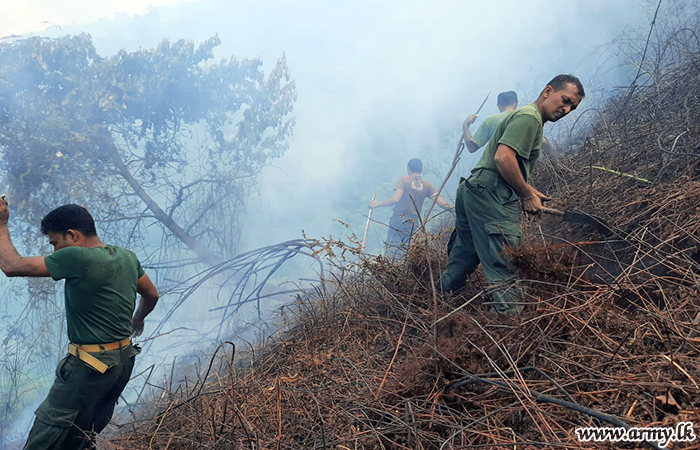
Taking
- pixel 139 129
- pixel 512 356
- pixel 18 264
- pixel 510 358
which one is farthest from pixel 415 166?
pixel 18 264

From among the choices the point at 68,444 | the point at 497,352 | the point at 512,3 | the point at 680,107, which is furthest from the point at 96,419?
the point at 512,3

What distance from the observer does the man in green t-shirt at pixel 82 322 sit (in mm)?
2439

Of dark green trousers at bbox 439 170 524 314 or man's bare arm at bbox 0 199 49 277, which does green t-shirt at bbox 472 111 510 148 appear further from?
man's bare arm at bbox 0 199 49 277

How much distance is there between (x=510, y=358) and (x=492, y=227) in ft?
3.55

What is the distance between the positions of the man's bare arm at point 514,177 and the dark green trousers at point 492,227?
0.12m

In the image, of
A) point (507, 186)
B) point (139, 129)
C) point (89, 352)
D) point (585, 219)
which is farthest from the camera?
point (139, 129)

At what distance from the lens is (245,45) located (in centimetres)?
1524

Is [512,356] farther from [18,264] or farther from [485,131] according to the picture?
[485,131]

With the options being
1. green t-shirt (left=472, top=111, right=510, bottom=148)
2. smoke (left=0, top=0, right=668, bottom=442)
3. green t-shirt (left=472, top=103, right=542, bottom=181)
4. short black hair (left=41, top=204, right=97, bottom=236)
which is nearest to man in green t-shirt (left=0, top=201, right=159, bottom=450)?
short black hair (left=41, top=204, right=97, bottom=236)

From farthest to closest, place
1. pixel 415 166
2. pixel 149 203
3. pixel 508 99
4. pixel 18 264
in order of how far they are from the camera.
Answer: pixel 149 203
pixel 415 166
pixel 508 99
pixel 18 264

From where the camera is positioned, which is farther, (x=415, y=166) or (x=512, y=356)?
(x=415, y=166)

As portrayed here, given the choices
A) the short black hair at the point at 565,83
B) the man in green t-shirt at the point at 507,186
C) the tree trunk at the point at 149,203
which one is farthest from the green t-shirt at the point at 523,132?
the tree trunk at the point at 149,203

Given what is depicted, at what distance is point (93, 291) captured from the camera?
2.57m

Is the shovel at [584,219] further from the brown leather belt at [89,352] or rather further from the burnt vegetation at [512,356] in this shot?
the brown leather belt at [89,352]
